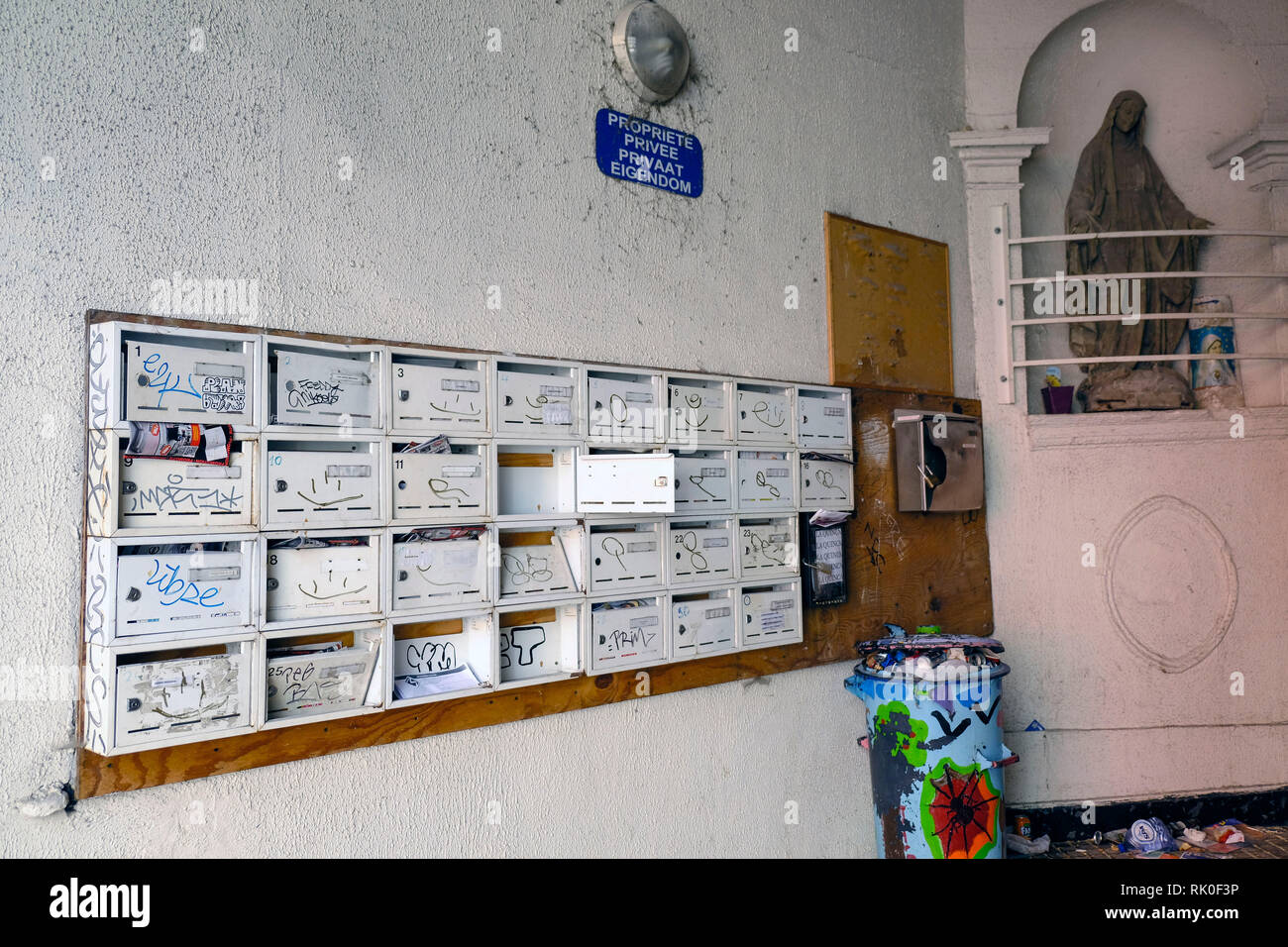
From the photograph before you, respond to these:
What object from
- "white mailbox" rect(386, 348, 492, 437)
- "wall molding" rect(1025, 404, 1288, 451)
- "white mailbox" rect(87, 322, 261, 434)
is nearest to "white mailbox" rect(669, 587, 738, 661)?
"white mailbox" rect(386, 348, 492, 437)

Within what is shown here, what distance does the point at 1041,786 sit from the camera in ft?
13.6

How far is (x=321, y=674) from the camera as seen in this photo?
241 cm

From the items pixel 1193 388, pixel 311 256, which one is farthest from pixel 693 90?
pixel 1193 388

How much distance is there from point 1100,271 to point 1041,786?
2.33 meters

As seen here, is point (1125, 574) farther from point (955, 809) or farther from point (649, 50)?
point (649, 50)

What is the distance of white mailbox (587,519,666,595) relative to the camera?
294 cm

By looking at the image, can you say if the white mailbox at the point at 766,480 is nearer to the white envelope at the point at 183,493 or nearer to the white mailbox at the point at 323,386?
the white mailbox at the point at 323,386

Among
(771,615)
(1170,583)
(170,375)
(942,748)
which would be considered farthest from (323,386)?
(1170,583)

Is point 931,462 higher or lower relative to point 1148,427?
lower

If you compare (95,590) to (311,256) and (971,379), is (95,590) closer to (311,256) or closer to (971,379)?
(311,256)

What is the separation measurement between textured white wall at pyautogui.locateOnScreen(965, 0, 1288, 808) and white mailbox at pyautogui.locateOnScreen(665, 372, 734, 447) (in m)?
1.56

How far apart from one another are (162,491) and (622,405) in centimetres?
135

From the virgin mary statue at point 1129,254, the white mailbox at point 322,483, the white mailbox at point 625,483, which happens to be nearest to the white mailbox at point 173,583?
the white mailbox at point 322,483

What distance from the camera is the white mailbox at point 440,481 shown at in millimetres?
2516
